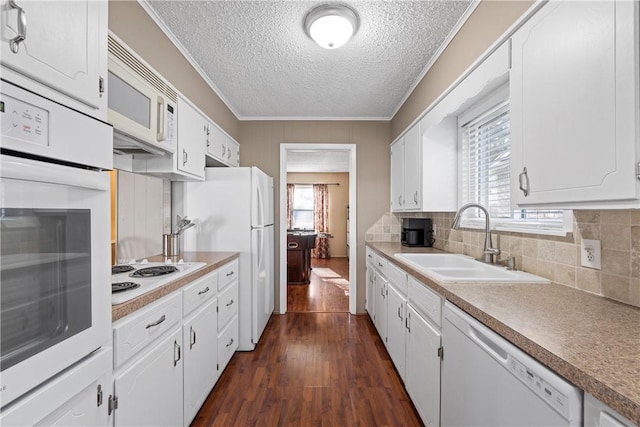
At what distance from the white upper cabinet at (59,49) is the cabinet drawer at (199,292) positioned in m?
1.05

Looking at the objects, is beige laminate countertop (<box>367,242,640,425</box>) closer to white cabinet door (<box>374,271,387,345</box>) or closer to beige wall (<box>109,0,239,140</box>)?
white cabinet door (<box>374,271,387,345</box>)

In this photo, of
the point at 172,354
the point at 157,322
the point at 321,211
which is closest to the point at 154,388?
the point at 172,354

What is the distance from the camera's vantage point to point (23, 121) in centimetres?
67

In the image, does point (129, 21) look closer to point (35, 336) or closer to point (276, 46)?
point (276, 46)

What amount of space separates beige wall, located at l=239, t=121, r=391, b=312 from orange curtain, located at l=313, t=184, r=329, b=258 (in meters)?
4.49

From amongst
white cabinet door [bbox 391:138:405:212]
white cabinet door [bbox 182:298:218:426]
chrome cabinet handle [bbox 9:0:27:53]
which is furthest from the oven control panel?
white cabinet door [bbox 391:138:405:212]

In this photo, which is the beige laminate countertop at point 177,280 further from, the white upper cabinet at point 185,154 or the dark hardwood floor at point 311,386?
the dark hardwood floor at point 311,386

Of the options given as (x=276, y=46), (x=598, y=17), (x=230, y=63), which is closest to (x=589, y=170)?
(x=598, y=17)

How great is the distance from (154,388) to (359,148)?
305cm

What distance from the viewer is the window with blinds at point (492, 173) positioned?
5.56 ft

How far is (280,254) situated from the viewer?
3.58 m

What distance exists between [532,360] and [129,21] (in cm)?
228

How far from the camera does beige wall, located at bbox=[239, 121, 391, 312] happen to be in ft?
11.7

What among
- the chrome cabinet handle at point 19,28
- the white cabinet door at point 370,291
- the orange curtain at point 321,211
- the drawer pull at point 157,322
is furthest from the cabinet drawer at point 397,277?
the orange curtain at point 321,211
